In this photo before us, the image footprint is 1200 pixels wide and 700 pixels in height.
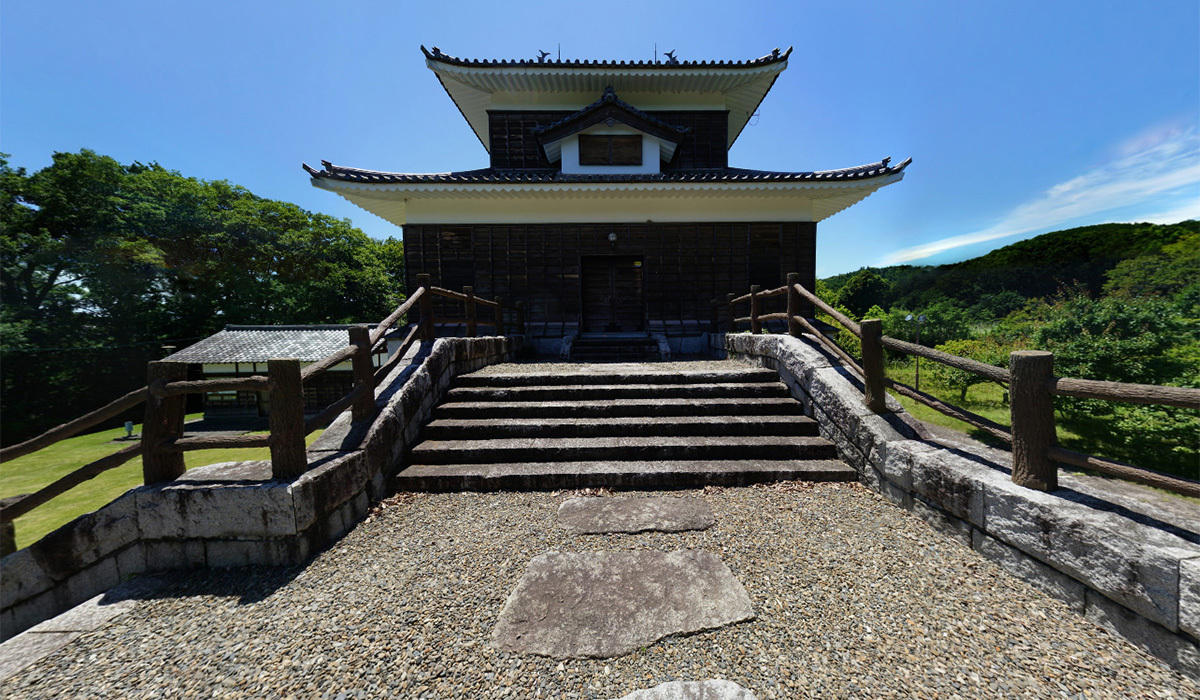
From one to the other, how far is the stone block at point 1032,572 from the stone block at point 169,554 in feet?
17.2

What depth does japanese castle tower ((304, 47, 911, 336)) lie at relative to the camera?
26.8 ft

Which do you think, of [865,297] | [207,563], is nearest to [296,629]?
[207,563]

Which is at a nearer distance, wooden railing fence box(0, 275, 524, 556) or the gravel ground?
the gravel ground

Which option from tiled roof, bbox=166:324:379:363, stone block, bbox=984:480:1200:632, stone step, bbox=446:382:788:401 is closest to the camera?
stone block, bbox=984:480:1200:632

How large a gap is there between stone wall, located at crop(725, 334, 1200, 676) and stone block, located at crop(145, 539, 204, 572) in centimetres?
521

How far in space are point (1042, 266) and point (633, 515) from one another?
4170 centimetres

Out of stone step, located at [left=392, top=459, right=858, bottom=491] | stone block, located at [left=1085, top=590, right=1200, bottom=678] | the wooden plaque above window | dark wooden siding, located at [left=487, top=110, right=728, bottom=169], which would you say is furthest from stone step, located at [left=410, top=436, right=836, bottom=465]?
dark wooden siding, located at [left=487, top=110, right=728, bottom=169]

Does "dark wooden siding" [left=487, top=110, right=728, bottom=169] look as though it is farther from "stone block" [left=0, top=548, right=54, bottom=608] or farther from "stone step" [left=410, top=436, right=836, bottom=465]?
"stone block" [left=0, top=548, right=54, bottom=608]

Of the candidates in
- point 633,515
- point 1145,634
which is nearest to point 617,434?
point 633,515

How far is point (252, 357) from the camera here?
14844mm

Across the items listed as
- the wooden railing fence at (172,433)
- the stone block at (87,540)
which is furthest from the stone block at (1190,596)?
the stone block at (87,540)

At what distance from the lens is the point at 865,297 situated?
96.1ft

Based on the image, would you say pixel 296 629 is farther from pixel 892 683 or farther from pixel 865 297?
pixel 865 297

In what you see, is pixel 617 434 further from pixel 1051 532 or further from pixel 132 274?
pixel 132 274
